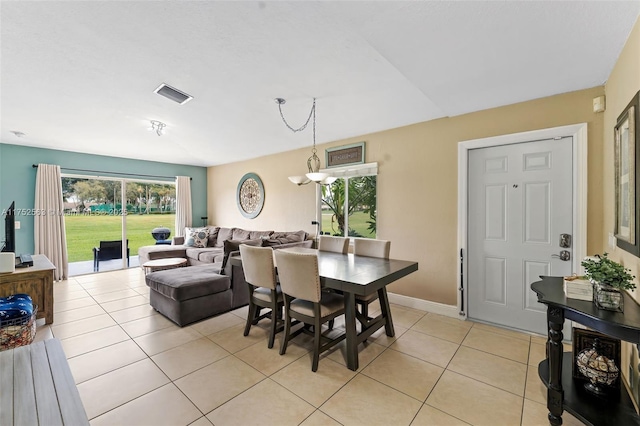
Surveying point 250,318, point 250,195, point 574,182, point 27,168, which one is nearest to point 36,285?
point 250,318

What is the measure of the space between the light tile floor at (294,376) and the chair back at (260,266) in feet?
2.10

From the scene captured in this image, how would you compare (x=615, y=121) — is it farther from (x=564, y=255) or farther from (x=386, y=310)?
(x=386, y=310)

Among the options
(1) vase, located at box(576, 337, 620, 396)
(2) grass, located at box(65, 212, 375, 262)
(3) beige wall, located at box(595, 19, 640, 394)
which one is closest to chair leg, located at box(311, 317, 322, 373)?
(1) vase, located at box(576, 337, 620, 396)

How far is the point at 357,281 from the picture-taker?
2.13 m

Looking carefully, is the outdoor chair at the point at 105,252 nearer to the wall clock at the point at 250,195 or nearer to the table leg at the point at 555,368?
the wall clock at the point at 250,195

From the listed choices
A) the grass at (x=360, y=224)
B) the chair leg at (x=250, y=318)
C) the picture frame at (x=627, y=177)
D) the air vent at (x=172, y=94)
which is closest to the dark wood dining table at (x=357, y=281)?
the chair leg at (x=250, y=318)

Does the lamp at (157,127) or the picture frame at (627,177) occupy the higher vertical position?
the lamp at (157,127)

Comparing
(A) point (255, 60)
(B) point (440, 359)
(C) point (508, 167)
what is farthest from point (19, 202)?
(C) point (508, 167)

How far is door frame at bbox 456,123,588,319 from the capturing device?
8.24ft

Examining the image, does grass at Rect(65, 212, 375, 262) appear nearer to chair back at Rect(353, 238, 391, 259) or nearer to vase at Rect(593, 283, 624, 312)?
chair back at Rect(353, 238, 391, 259)

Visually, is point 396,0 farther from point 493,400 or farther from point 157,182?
point 157,182

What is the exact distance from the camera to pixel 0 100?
3463 millimetres

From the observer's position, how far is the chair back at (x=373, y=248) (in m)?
3.13

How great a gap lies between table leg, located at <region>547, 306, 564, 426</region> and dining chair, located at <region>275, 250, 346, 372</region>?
58.5 inches
